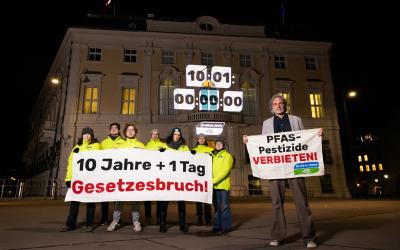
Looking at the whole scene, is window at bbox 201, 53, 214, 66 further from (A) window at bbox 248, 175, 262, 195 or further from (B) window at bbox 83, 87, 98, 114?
(A) window at bbox 248, 175, 262, 195

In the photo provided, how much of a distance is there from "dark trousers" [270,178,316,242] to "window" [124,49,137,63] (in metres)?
23.8

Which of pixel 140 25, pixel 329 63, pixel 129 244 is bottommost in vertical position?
pixel 129 244

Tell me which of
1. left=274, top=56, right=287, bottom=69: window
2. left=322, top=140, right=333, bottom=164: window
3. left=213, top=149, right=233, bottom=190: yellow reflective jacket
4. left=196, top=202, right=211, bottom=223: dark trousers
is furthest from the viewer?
left=274, top=56, right=287, bottom=69: window

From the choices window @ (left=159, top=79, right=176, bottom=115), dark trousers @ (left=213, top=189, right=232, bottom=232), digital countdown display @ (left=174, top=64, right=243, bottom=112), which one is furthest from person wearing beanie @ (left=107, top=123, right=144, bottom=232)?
window @ (left=159, top=79, right=176, bottom=115)

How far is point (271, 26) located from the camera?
100 ft

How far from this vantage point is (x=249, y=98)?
26.8m

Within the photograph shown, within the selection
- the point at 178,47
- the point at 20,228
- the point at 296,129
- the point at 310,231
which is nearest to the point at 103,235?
the point at 20,228

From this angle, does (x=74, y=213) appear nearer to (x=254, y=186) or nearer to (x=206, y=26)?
(x=254, y=186)

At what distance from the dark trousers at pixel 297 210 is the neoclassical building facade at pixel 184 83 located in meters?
19.3

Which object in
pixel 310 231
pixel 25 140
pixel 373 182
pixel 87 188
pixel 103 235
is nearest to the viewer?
pixel 310 231

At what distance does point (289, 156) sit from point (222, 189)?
148cm

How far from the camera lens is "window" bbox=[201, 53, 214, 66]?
88.3 feet

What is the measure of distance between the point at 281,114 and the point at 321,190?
2300 cm

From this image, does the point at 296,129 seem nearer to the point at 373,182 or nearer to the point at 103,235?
the point at 103,235
